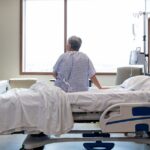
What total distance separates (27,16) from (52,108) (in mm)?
4189

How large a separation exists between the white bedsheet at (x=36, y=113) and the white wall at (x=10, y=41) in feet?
12.3

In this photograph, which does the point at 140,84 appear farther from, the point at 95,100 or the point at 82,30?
the point at 82,30

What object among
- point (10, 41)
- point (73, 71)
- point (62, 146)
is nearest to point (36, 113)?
point (73, 71)

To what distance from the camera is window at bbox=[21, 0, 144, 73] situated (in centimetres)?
644

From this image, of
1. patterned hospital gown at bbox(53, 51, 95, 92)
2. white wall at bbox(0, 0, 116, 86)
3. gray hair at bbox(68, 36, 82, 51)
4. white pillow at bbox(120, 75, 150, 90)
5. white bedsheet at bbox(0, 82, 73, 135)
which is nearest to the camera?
white bedsheet at bbox(0, 82, 73, 135)

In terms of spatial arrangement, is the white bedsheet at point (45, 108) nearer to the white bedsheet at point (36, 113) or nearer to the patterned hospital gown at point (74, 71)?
the white bedsheet at point (36, 113)

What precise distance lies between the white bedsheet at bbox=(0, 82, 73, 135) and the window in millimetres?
3848

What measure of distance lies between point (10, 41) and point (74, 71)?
3.43 meters

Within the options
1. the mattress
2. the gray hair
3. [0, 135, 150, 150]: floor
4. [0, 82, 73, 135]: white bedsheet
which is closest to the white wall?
[0, 135, 150, 150]: floor

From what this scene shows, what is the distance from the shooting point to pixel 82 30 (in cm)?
651

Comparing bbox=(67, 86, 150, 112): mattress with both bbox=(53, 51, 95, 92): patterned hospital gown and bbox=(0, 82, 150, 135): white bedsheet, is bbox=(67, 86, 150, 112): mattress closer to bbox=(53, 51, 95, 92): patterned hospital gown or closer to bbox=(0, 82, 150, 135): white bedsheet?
bbox=(0, 82, 150, 135): white bedsheet

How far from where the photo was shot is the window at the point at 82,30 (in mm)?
6438

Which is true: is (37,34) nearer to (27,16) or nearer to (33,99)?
(27,16)

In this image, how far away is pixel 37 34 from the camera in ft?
21.5
